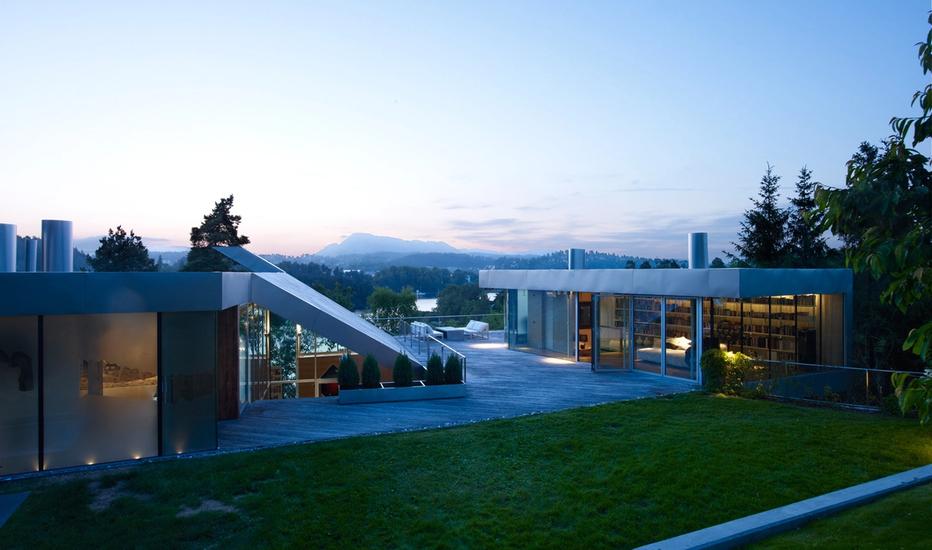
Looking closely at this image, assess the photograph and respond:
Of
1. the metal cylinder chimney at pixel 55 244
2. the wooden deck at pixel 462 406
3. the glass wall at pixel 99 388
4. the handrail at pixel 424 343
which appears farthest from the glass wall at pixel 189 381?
the handrail at pixel 424 343

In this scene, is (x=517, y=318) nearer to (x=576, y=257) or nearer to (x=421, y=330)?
(x=576, y=257)

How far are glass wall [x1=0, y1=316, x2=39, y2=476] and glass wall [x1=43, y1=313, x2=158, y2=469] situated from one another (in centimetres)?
15

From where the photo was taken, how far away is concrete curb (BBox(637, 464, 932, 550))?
506 cm

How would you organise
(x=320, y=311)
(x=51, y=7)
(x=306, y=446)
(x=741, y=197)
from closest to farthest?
1. (x=306, y=446)
2. (x=51, y=7)
3. (x=320, y=311)
4. (x=741, y=197)

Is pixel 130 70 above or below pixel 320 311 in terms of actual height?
above

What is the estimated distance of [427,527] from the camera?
5641mm

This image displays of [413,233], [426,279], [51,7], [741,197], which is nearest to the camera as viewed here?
[51,7]

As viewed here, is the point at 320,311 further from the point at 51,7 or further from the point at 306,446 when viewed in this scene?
the point at 51,7


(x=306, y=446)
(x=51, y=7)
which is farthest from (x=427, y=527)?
(x=51, y=7)

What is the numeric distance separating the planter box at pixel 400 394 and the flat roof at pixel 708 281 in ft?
20.4

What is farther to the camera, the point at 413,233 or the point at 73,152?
the point at 413,233

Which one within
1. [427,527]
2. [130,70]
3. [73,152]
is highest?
[130,70]

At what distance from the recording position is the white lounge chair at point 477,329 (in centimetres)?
2488

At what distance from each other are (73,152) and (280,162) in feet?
21.3
